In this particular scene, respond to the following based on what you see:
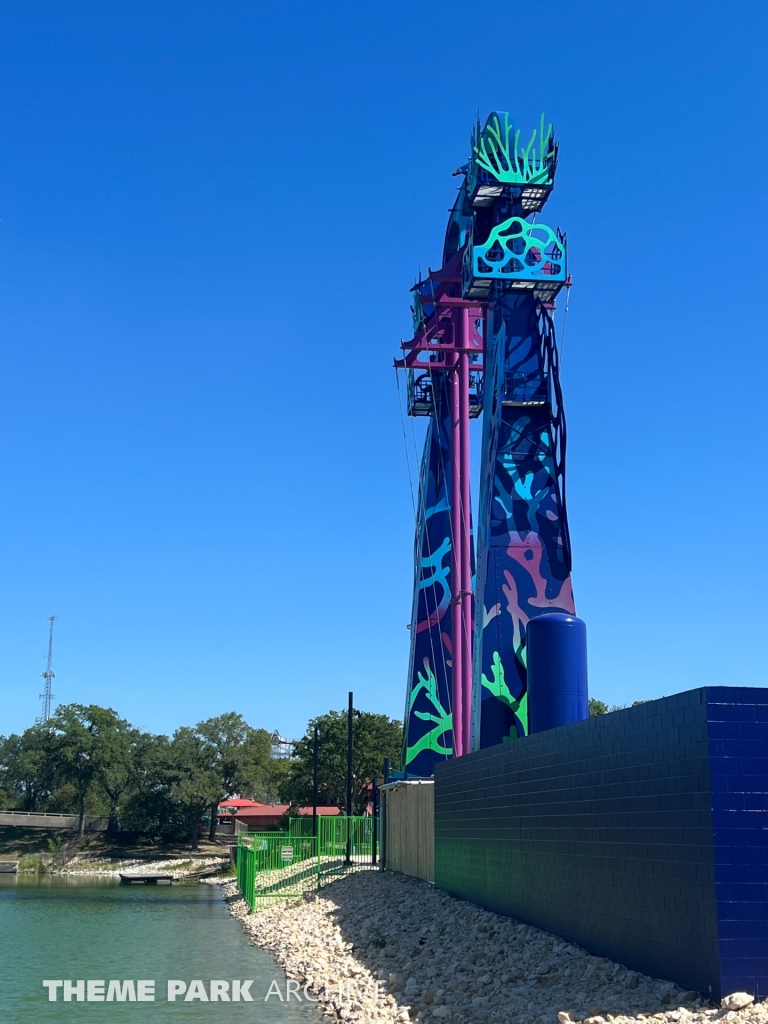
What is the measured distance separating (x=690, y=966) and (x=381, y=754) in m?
60.3

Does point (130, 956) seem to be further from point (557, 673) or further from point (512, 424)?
point (512, 424)

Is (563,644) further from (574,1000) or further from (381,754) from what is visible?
(381,754)

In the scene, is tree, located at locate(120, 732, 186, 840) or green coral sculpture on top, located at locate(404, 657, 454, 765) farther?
tree, located at locate(120, 732, 186, 840)

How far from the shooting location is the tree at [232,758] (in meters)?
75.9

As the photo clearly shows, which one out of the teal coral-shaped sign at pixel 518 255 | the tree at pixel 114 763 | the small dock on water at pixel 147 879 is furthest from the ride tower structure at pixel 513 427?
the tree at pixel 114 763

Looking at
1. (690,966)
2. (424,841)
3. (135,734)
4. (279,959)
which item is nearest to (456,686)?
(424,841)

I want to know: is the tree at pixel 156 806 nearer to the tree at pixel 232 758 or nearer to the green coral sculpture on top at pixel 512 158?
the tree at pixel 232 758

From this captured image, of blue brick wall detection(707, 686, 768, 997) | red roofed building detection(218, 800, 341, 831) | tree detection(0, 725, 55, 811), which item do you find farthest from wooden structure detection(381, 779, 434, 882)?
tree detection(0, 725, 55, 811)

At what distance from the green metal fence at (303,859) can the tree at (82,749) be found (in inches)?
1541

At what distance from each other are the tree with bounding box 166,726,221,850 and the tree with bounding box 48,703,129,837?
5.18 m

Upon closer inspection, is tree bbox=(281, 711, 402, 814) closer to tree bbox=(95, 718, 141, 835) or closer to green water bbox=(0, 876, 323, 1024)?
tree bbox=(95, 718, 141, 835)

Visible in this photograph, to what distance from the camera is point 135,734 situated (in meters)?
82.0

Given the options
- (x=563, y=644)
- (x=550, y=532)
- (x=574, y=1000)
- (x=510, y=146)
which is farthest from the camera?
(x=510, y=146)

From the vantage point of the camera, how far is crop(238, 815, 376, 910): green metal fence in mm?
33375
